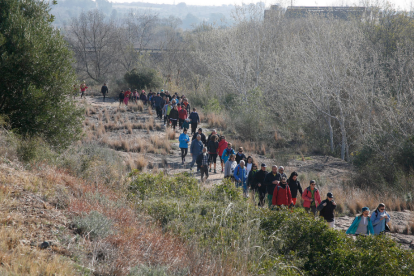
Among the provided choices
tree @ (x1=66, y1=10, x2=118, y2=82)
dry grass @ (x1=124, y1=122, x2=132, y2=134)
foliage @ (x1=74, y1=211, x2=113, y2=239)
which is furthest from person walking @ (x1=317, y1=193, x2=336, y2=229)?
tree @ (x1=66, y1=10, x2=118, y2=82)

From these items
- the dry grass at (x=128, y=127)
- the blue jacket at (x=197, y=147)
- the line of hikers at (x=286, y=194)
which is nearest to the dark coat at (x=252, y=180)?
the line of hikers at (x=286, y=194)

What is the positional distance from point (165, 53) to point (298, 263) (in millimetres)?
42098

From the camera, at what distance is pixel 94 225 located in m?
5.54

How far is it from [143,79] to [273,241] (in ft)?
98.0

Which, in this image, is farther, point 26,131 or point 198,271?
point 26,131

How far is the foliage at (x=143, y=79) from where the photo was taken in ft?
112

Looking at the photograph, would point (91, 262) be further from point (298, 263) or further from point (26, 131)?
point (26, 131)

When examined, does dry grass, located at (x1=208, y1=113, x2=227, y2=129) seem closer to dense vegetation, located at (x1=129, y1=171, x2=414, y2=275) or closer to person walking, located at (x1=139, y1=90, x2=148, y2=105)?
person walking, located at (x1=139, y1=90, x2=148, y2=105)

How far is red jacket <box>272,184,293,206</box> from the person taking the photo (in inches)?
337

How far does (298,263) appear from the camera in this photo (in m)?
5.86

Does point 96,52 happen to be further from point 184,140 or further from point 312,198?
point 312,198

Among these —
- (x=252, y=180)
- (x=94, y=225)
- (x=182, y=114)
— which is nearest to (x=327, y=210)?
(x=252, y=180)

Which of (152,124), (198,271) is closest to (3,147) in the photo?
(198,271)

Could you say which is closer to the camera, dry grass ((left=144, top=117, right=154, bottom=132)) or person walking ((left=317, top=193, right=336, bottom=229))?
person walking ((left=317, top=193, right=336, bottom=229))
